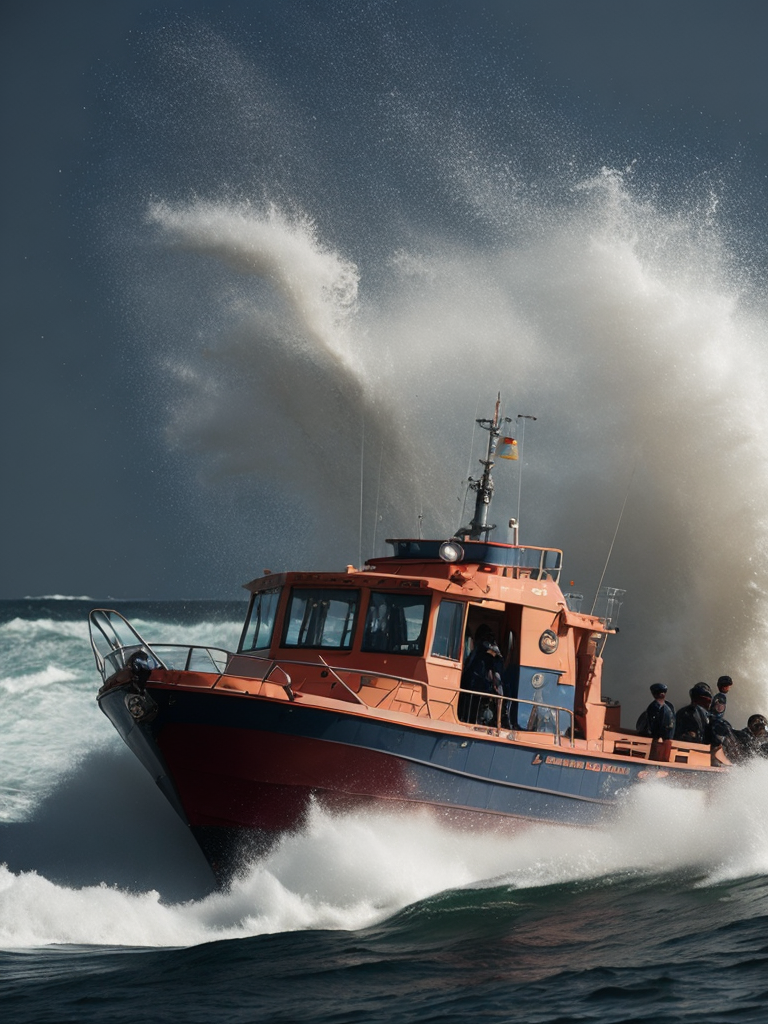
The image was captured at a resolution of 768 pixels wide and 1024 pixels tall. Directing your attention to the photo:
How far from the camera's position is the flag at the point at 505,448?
46.4 feet

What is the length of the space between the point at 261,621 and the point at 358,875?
3402 mm

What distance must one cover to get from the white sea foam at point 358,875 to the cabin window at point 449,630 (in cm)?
177

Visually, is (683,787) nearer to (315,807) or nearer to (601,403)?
(315,807)

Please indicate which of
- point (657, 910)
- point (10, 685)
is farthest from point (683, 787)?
point (10, 685)

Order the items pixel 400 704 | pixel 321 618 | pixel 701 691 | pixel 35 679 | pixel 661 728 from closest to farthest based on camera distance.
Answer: pixel 400 704
pixel 321 618
pixel 661 728
pixel 701 691
pixel 35 679

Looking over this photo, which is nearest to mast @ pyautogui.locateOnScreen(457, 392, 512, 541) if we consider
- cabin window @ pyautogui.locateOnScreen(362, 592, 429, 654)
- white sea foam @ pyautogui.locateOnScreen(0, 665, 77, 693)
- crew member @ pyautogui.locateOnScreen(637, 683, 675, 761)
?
cabin window @ pyautogui.locateOnScreen(362, 592, 429, 654)

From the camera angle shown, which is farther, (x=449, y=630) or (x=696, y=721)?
(x=696, y=721)

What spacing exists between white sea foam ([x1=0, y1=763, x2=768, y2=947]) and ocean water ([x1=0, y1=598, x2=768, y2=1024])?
0.07ft

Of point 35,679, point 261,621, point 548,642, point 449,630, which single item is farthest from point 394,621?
point 35,679

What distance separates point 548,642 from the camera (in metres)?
12.9

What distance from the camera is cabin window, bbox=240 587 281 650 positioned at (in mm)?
12703

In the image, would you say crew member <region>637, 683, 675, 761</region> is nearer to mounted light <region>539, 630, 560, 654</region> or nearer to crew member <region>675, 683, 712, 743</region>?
crew member <region>675, 683, 712, 743</region>

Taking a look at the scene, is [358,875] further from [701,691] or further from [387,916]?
[701,691]

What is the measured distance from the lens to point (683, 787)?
1337 centimetres
